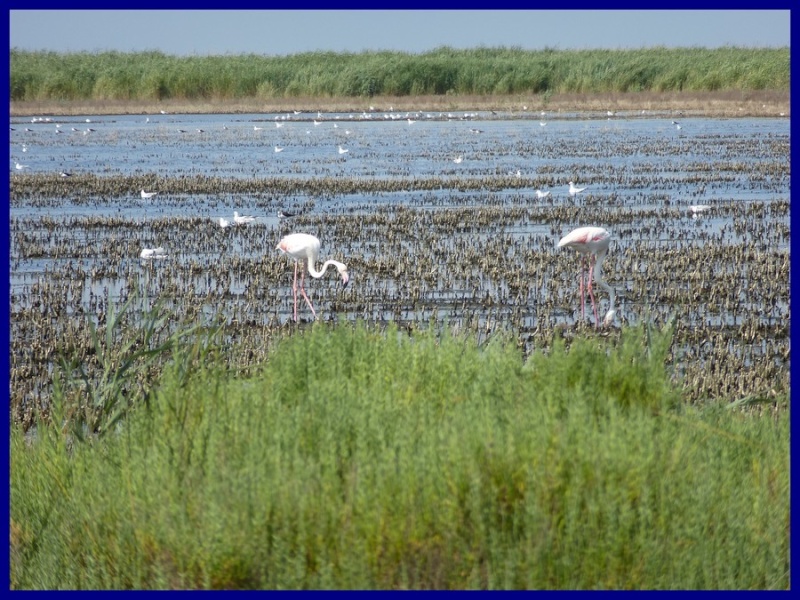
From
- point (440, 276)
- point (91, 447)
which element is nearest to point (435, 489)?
point (91, 447)

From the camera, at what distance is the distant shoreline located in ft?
146

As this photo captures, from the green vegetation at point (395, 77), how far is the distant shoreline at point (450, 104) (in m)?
0.55

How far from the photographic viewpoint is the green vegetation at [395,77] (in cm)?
4888

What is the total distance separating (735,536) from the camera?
4.10 meters

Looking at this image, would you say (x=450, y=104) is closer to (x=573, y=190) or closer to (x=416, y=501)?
(x=573, y=190)

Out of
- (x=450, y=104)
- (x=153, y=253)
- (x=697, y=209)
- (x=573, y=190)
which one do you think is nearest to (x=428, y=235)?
(x=153, y=253)

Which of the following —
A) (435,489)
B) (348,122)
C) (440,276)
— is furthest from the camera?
(348,122)

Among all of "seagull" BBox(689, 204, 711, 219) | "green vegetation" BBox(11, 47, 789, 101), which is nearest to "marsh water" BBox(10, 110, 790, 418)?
"seagull" BBox(689, 204, 711, 219)

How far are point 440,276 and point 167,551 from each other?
7752mm

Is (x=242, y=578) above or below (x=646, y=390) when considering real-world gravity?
below

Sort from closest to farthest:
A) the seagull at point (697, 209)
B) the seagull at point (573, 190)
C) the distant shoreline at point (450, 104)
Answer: the seagull at point (697, 209) → the seagull at point (573, 190) → the distant shoreline at point (450, 104)

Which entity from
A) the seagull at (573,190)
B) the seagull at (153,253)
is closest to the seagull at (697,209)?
the seagull at (573,190)

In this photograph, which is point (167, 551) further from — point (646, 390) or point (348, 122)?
point (348, 122)

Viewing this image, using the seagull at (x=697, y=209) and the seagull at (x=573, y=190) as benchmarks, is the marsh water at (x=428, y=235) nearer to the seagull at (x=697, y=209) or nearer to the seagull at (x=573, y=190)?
the seagull at (x=697, y=209)
